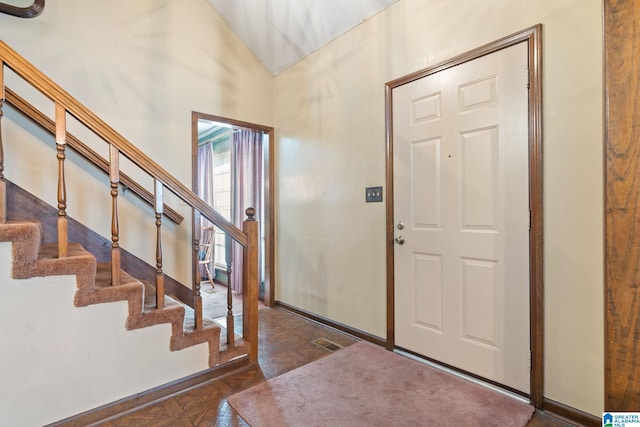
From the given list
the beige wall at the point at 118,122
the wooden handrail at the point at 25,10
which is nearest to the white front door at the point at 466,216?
the beige wall at the point at 118,122

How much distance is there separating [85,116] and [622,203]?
234 cm

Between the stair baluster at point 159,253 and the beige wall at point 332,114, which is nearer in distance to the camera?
the beige wall at point 332,114

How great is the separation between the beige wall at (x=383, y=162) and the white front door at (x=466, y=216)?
14 cm

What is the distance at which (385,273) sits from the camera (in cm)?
258

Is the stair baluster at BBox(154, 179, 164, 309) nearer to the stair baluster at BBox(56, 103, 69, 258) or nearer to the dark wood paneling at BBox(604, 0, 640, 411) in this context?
the stair baluster at BBox(56, 103, 69, 258)

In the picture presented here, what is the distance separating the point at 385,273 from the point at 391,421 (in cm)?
110

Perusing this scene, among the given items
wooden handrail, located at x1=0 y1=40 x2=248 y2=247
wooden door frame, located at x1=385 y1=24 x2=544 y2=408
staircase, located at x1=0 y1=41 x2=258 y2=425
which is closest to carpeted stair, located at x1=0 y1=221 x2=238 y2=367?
staircase, located at x1=0 y1=41 x2=258 y2=425

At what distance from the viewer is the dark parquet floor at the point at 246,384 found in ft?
5.46

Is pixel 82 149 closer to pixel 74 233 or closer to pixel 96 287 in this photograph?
pixel 74 233

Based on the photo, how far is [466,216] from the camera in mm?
2092

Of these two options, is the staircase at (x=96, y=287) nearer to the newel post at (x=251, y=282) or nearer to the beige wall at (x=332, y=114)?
the newel post at (x=251, y=282)

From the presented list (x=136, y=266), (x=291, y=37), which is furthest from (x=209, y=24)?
(x=136, y=266)

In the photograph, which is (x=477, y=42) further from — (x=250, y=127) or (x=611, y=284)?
(x=250, y=127)

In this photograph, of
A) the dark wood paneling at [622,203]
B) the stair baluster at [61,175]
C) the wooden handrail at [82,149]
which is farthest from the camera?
the wooden handrail at [82,149]
